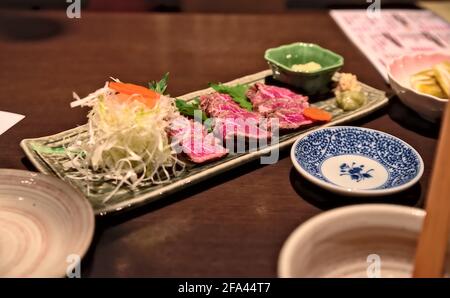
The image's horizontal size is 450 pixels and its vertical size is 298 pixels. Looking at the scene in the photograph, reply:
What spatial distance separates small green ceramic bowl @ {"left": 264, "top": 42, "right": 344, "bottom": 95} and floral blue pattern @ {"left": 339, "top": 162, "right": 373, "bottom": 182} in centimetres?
42

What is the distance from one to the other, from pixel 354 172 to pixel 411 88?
0.43m

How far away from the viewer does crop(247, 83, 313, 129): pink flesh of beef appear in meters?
1.39

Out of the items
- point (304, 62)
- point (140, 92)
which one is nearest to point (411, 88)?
point (304, 62)

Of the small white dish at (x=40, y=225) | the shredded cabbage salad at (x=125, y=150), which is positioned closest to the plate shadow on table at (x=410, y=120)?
the shredded cabbage salad at (x=125, y=150)

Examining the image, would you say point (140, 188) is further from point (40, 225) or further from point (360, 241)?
point (360, 241)

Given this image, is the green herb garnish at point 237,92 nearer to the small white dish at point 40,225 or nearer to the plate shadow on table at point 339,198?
the plate shadow on table at point 339,198

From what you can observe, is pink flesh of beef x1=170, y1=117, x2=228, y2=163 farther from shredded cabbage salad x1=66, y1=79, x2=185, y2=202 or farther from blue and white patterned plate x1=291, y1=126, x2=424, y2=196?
blue and white patterned plate x1=291, y1=126, x2=424, y2=196

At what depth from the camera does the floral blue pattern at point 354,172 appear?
1219 mm

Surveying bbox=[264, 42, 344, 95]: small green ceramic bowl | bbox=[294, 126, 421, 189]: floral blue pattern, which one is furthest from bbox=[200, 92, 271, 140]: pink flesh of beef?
bbox=[264, 42, 344, 95]: small green ceramic bowl

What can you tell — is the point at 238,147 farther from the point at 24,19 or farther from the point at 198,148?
the point at 24,19

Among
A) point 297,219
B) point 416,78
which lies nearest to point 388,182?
point 297,219

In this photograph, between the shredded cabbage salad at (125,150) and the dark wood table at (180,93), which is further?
the shredded cabbage salad at (125,150)

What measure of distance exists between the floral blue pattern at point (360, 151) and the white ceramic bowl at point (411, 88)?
0.73ft
